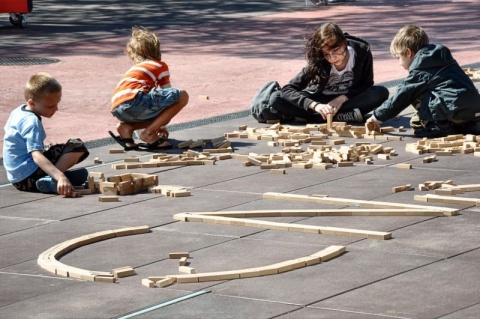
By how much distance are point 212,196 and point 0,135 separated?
4.26 metres

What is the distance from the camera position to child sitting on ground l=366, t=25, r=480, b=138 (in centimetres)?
1107

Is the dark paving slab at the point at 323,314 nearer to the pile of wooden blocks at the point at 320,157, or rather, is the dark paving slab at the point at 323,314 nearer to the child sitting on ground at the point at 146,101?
the pile of wooden blocks at the point at 320,157

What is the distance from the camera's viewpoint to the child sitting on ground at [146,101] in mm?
11227

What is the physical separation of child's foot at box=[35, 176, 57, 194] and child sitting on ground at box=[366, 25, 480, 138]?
139 inches

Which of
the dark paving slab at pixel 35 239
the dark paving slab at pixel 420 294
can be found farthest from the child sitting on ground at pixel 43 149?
the dark paving slab at pixel 420 294

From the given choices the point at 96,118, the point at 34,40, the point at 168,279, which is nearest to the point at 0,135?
the point at 96,118

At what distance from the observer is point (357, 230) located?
757 centimetres

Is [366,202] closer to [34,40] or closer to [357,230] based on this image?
[357,230]

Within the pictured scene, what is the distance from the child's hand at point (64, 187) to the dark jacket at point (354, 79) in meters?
3.55

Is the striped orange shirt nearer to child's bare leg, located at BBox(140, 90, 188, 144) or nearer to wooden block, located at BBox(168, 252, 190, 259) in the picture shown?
child's bare leg, located at BBox(140, 90, 188, 144)

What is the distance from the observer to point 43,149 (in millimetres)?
9266

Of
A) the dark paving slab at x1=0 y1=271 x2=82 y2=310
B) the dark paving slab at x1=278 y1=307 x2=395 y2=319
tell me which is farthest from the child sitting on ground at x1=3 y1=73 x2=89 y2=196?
the dark paving slab at x1=278 y1=307 x2=395 y2=319

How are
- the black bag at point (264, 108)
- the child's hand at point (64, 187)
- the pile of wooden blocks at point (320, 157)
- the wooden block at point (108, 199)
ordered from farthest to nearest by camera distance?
the black bag at point (264, 108)
the pile of wooden blocks at point (320, 157)
the child's hand at point (64, 187)
the wooden block at point (108, 199)

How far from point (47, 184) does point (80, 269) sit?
2.47m
